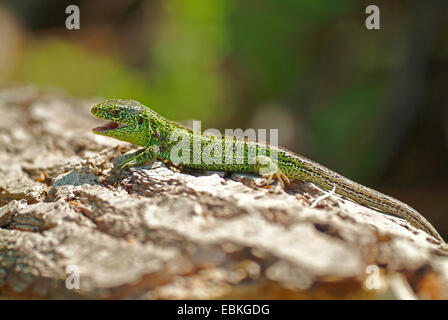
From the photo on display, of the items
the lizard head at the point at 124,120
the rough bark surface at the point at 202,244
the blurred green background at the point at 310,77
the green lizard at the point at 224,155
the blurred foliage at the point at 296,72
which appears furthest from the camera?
the blurred foliage at the point at 296,72

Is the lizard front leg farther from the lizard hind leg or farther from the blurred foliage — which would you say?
the blurred foliage

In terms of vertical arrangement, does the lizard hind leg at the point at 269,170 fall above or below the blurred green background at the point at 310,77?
below

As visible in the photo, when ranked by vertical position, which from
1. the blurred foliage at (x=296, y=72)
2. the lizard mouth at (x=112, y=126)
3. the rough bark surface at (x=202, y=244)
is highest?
the blurred foliage at (x=296, y=72)

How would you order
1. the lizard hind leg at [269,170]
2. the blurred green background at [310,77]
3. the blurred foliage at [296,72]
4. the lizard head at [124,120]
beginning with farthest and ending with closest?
the blurred foliage at [296,72] < the blurred green background at [310,77] < the lizard head at [124,120] < the lizard hind leg at [269,170]

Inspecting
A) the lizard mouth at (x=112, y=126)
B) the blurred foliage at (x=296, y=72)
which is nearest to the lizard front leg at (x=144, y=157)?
the lizard mouth at (x=112, y=126)

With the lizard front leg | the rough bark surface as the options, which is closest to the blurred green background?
the lizard front leg

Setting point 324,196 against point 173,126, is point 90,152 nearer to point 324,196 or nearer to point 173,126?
point 173,126

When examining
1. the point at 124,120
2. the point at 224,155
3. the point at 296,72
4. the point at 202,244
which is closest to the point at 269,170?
the point at 224,155

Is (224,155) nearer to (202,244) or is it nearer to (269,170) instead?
(269,170)

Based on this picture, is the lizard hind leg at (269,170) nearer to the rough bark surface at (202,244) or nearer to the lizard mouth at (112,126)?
the rough bark surface at (202,244)
